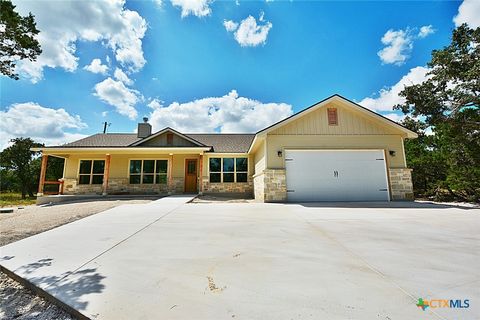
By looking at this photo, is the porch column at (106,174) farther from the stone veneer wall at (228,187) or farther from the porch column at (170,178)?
the stone veneer wall at (228,187)

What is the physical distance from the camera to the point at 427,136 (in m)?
11.2

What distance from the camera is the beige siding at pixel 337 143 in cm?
941

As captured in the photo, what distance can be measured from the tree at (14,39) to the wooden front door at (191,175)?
8.85 m

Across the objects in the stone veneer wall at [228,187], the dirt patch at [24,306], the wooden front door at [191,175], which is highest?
the wooden front door at [191,175]

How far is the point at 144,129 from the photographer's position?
15.8 meters

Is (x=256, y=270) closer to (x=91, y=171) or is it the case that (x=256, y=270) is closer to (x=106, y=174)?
(x=106, y=174)

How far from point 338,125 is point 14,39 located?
11707mm

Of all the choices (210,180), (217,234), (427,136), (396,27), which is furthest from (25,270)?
(427,136)

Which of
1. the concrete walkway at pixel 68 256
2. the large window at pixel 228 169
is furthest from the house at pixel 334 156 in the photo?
the concrete walkway at pixel 68 256

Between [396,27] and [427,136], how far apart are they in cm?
626

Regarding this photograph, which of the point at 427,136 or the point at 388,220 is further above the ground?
the point at 427,136

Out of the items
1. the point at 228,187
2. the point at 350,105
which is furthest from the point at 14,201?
the point at 350,105

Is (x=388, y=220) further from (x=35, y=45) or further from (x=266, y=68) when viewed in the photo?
(x=35, y=45)

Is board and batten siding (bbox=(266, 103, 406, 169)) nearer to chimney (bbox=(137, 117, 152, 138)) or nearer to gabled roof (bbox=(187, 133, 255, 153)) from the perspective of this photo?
gabled roof (bbox=(187, 133, 255, 153))
